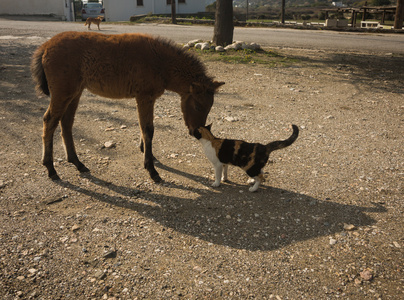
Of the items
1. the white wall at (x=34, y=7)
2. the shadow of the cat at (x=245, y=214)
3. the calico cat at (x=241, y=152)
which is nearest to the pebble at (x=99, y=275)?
the shadow of the cat at (x=245, y=214)

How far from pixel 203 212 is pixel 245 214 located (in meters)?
0.53

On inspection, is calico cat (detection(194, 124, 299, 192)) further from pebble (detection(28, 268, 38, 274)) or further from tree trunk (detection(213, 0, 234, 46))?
tree trunk (detection(213, 0, 234, 46))

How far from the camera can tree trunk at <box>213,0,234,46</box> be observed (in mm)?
12727

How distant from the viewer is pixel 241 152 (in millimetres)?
4352

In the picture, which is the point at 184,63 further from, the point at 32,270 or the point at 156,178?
the point at 32,270

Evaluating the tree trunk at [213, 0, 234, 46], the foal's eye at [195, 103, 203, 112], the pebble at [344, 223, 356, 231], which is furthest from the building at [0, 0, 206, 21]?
the pebble at [344, 223, 356, 231]

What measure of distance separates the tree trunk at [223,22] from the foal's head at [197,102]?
9.27 m

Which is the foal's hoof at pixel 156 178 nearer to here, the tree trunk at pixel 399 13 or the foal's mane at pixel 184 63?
the foal's mane at pixel 184 63

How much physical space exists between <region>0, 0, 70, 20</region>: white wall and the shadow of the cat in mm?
39564

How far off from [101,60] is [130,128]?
2209mm

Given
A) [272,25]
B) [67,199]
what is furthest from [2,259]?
[272,25]

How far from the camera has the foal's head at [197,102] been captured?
4.57 m

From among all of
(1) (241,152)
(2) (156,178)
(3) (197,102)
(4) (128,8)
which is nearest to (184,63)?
(3) (197,102)

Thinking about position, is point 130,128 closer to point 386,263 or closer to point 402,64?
point 386,263
